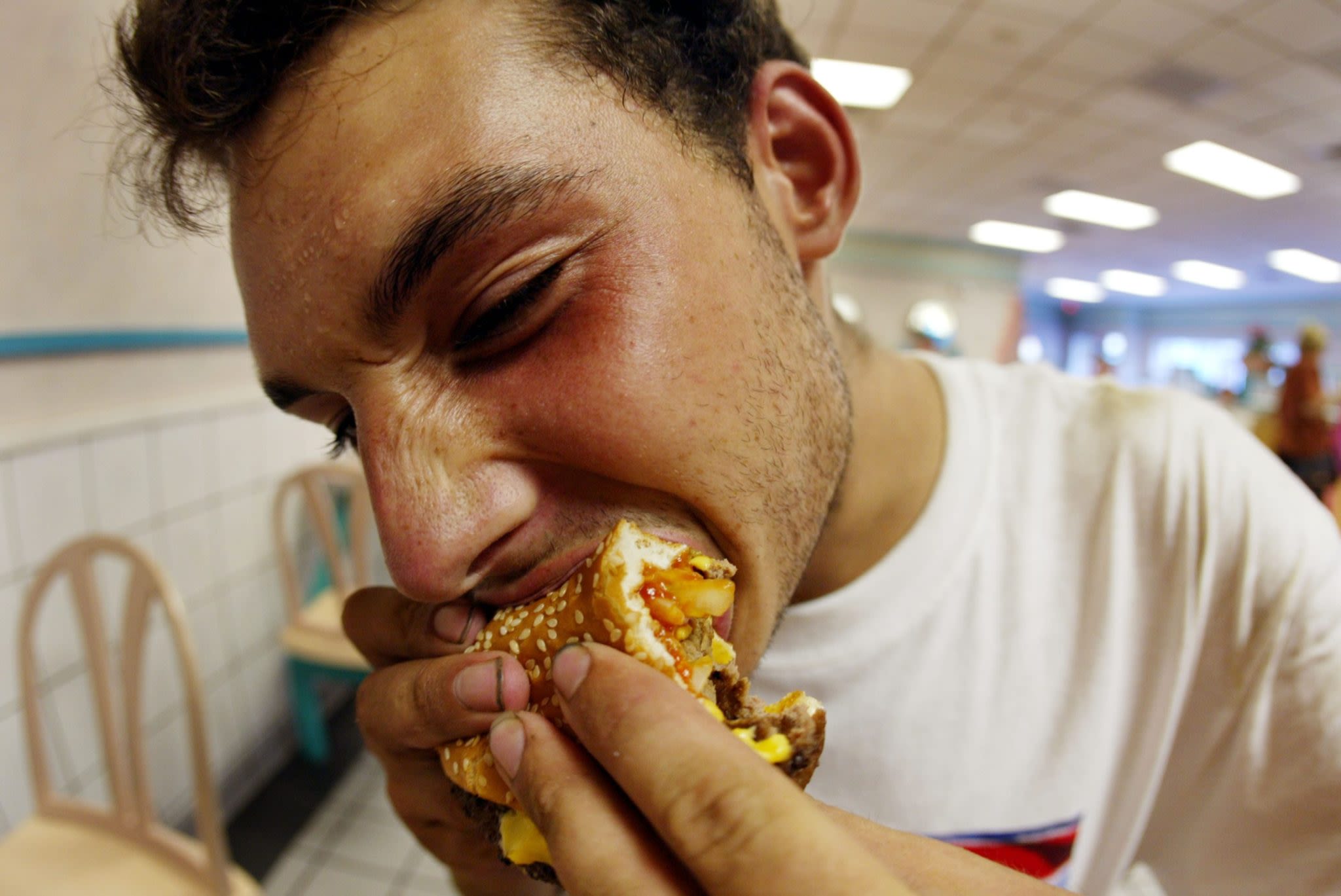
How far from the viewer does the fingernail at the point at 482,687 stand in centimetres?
61

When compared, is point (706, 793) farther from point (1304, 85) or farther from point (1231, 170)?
point (1231, 170)

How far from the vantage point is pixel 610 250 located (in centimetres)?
71

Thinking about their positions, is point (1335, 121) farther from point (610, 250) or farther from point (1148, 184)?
point (610, 250)

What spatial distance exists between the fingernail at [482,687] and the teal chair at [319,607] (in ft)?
6.91

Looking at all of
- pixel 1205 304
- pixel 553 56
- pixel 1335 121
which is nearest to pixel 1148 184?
pixel 1335 121

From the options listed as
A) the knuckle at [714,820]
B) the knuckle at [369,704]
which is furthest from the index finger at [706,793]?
the knuckle at [369,704]

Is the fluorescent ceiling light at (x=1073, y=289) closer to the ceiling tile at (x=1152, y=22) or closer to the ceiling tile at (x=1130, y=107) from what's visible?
the ceiling tile at (x=1130, y=107)

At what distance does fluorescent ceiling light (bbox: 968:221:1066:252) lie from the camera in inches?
404

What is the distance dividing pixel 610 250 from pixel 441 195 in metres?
0.19

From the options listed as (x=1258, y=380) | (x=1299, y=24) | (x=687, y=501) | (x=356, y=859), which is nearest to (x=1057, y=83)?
(x=1299, y=24)

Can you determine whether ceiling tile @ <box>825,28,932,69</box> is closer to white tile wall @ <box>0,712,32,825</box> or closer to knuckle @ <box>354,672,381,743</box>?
knuckle @ <box>354,672,381,743</box>

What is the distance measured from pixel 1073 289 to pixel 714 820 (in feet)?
71.0

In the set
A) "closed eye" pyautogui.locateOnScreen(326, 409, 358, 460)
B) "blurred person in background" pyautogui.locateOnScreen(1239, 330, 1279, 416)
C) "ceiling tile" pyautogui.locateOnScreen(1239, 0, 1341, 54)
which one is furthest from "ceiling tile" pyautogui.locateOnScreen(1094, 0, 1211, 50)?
"blurred person in background" pyautogui.locateOnScreen(1239, 330, 1279, 416)

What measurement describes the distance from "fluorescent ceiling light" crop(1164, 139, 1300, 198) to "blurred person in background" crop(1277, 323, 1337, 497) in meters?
1.63
